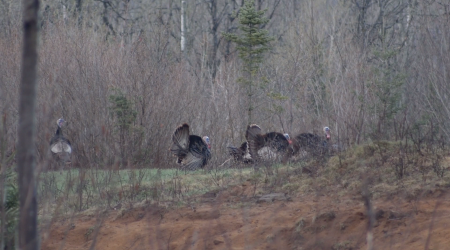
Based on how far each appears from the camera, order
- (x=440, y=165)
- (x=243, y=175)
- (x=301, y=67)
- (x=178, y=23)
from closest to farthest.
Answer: (x=440, y=165) < (x=243, y=175) < (x=301, y=67) < (x=178, y=23)

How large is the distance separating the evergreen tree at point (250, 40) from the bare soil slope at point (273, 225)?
10.3 meters

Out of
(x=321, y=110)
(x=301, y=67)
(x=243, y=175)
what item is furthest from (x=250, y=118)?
(x=243, y=175)

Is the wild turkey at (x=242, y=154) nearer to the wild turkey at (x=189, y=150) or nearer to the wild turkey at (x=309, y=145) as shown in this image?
the wild turkey at (x=189, y=150)

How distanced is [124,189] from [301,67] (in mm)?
14997

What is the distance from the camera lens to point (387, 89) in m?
15.8

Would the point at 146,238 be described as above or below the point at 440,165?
below

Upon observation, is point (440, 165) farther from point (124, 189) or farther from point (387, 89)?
point (387, 89)

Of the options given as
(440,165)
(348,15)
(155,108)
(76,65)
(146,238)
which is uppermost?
(348,15)

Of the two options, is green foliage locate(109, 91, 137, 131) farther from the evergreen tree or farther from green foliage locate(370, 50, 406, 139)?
green foliage locate(370, 50, 406, 139)

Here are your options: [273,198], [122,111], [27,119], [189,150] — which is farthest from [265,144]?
[27,119]

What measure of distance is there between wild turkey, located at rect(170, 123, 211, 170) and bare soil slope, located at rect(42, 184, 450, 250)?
5.43 metres

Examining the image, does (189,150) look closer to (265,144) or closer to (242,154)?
(242,154)

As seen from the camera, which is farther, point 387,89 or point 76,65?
point 76,65

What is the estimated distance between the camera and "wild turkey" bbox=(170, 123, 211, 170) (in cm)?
1555
